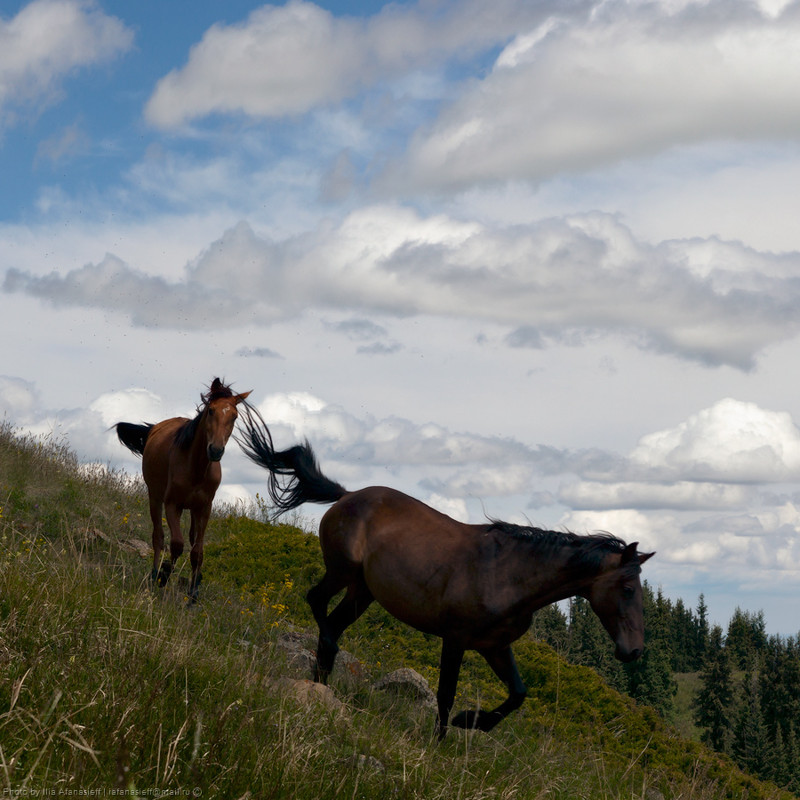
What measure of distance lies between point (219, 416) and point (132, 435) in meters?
4.24

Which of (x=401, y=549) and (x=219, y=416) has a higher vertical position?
(x=219, y=416)

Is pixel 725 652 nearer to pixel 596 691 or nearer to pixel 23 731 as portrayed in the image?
pixel 596 691

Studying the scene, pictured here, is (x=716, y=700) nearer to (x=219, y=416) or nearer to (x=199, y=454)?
(x=199, y=454)

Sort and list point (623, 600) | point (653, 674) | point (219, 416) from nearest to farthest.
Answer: point (623, 600), point (219, 416), point (653, 674)

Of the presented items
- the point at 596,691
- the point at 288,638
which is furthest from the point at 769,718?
the point at 288,638

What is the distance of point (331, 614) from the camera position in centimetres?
799

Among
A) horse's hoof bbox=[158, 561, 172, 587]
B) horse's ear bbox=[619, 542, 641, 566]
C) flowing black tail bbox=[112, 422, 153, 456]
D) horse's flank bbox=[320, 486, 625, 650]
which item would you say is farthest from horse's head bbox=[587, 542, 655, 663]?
flowing black tail bbox=[112, 422, 153, 456]

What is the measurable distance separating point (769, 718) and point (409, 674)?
267ft

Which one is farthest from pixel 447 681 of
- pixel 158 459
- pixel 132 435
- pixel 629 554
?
pixel 132 435

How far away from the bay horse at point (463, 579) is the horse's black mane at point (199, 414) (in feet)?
7.56

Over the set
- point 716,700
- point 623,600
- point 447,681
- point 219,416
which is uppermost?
point 219,416

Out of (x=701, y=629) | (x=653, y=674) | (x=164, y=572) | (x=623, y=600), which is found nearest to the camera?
(x=623, y=600)

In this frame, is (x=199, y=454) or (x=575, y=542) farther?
(x=199, y=454)

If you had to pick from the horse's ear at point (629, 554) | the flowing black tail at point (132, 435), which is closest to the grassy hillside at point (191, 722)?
the horse's ear at point (629, 554)
